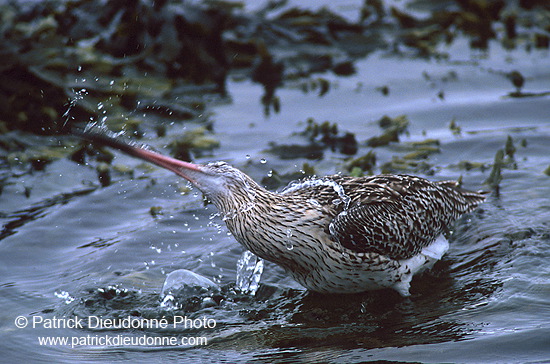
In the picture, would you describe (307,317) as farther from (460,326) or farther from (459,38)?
(459,38)

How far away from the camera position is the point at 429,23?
12547 millimetres

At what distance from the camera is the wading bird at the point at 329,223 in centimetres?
634

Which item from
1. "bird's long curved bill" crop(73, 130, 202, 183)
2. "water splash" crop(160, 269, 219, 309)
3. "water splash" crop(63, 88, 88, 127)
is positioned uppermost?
"water splash" crop(63, 88, 88, 127)

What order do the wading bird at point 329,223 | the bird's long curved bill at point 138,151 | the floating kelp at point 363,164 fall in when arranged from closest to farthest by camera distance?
the bird's long curved bill at point 138,151 < the wading bird at point 329,223 < the floating kelp at point 363,164

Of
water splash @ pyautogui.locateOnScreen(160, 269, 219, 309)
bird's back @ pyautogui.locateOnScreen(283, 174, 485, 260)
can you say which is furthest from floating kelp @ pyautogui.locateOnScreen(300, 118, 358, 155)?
water splash @ pyautogui.locateOnScreen(160, 269, 219, 309)

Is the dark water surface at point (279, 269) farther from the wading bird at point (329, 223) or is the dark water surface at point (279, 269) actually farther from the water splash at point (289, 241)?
the water splash at point (289, 241)

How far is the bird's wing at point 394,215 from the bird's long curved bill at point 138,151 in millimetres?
1252

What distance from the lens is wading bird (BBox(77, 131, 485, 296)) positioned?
6344 mm

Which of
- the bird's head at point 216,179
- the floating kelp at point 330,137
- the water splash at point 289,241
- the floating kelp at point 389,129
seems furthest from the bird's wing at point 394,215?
the floating kelp at point 330,137

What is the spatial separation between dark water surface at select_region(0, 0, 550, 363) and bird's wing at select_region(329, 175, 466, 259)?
0.40m

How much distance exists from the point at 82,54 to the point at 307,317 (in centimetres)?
533

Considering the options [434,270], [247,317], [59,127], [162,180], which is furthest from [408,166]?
[59,127]

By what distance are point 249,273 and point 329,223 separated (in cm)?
99

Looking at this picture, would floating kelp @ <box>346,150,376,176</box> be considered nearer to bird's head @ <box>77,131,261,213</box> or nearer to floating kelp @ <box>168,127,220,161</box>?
floating kelp @ <box>168,127,220,161</box>
